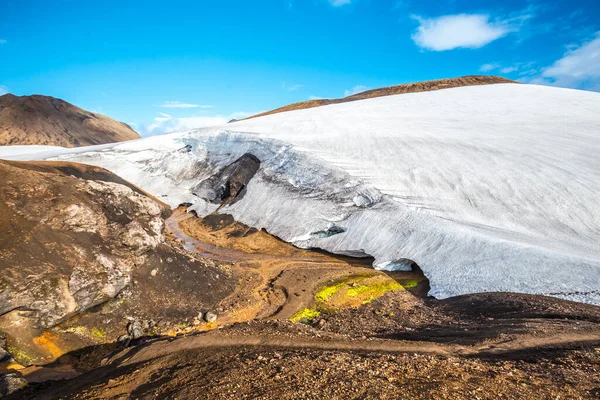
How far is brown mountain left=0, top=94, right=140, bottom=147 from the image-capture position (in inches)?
3300

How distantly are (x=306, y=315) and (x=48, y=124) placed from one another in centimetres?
11088

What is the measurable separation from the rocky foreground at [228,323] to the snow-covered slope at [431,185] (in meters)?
1.70

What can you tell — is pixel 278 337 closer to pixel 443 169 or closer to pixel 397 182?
pixel 397 182

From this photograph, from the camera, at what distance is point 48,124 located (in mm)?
92375

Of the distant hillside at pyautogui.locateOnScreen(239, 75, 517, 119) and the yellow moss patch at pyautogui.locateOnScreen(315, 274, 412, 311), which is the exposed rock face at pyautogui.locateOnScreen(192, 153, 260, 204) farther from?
the distant hillside at pyautogui.locateOnScreen(239, 75, 517, 119)

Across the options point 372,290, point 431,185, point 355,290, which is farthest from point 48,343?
point 431,185

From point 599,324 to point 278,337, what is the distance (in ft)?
26.6

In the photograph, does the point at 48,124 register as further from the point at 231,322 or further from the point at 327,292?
the point at 327,292

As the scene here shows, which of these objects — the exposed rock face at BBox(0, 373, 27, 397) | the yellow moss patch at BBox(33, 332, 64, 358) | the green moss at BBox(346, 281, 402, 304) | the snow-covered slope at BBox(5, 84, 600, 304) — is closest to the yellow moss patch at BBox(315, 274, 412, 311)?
the green moss at BBox(346, 281, 402, 304)

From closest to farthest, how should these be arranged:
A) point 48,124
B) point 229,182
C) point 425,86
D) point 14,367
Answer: point 14,367
point 229,182
point 425,86
point 48,124

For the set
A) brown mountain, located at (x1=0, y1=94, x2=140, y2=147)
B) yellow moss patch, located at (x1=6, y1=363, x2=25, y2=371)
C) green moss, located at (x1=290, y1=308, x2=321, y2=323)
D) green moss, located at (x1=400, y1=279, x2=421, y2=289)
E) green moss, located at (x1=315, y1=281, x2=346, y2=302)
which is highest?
brown mountain, located at (x1=0, y1=94, x2=140, y2=147)

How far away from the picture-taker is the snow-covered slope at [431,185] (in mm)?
12883

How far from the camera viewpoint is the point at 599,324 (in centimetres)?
820

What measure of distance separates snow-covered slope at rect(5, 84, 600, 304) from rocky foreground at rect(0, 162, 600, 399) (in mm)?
1704
